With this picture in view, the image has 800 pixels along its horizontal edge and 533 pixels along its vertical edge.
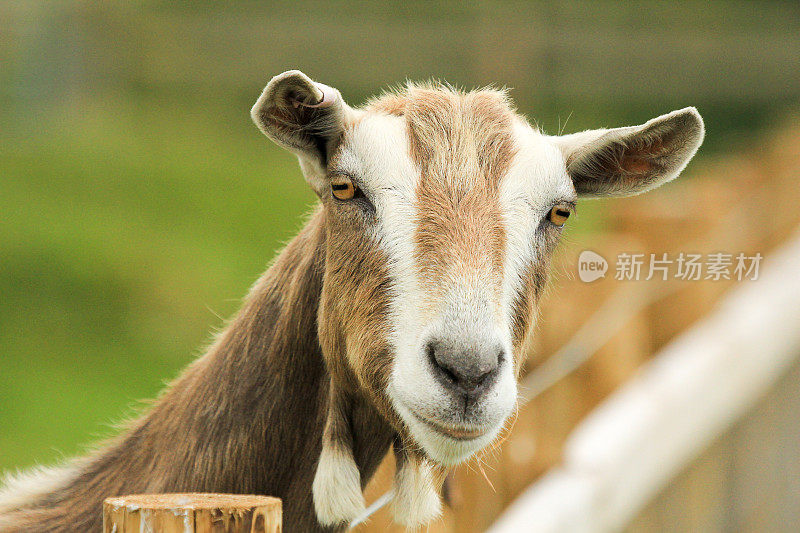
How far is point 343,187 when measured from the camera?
2.49 m

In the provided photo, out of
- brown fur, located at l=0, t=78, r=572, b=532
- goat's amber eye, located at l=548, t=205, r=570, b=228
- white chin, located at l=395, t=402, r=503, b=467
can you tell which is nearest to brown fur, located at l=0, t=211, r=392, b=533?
A: brown fur, located at l=0, t=78, r=572, b=532

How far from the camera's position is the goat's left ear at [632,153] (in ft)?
8.77

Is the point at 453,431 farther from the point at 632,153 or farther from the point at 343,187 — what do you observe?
the point at 632,153

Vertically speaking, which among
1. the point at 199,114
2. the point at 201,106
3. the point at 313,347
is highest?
the point at 201,106

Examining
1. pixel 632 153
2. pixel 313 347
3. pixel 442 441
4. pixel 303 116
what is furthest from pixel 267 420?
pixel 632 153

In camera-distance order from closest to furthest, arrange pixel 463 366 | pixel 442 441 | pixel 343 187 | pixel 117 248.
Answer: pixel 463 366 < pixel 442 441 < pixel 343 187 < pixel 117 248

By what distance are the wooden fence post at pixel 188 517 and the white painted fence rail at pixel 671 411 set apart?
245 cm

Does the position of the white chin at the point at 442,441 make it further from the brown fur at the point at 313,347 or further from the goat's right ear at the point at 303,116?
the goat's right ear at the point at 303,116

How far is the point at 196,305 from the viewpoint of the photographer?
11727mm

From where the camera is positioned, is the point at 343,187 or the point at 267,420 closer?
the point at 343,187

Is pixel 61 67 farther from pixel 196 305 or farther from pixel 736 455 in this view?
pixel 736 455

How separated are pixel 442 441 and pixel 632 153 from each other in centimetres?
112

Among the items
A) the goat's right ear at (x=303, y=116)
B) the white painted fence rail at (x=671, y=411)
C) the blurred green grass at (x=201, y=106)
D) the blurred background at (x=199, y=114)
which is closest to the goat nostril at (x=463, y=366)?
the goat's right ear at (x=303, y=116)

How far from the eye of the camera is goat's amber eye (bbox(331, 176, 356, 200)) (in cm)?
248
